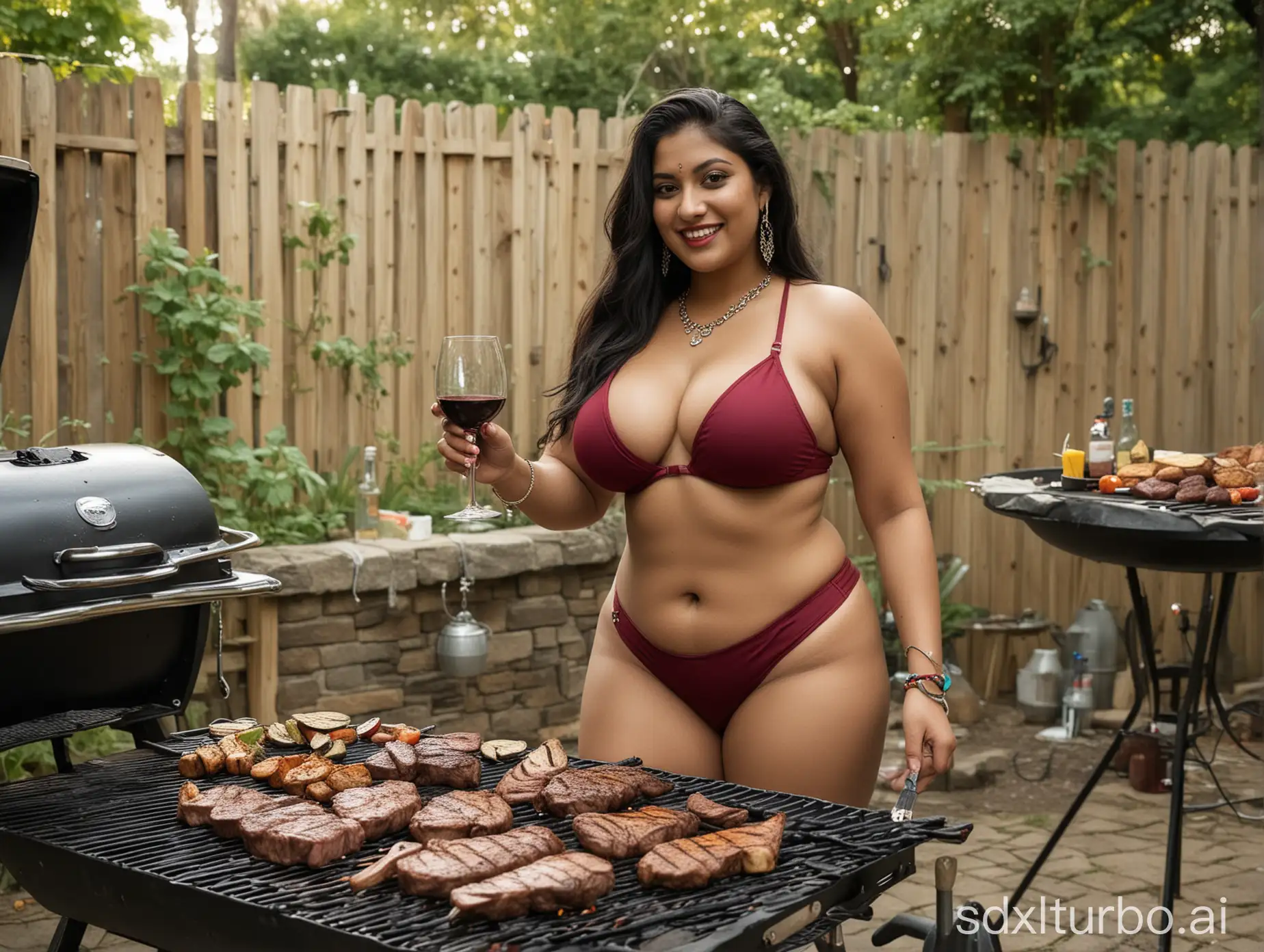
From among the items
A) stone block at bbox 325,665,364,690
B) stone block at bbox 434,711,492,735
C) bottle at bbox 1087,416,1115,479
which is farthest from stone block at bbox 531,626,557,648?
bottle at bbox 1087,416,1115,479

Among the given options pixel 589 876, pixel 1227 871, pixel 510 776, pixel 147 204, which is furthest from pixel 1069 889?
pixel 147 204

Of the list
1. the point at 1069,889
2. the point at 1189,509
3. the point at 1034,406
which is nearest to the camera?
the point at 1189,509

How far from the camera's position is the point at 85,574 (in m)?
2.43

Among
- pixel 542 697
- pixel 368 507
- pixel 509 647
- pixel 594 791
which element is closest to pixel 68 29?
pixel 368 507

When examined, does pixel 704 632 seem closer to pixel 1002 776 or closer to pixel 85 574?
pixel 85 574

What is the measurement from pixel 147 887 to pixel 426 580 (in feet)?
13.1

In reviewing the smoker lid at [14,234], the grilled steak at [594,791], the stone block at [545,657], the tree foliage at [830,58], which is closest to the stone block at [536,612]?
the stone block at [545,657]

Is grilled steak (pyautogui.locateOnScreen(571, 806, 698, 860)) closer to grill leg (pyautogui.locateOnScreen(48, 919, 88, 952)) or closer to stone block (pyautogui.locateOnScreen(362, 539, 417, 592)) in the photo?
grill leg (pyautogui.locateOnScreen(48, 919, 88, 952))

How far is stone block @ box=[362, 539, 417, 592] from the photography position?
18.9ft

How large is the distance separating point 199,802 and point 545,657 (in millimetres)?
4252

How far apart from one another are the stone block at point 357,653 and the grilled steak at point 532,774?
3.38 m

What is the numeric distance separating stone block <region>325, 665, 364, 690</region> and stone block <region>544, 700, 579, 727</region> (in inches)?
40.2

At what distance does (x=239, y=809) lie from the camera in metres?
2.13

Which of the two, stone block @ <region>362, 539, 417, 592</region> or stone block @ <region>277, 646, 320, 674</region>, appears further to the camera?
stone block @ <region>362, 539, 417, 592</region>
